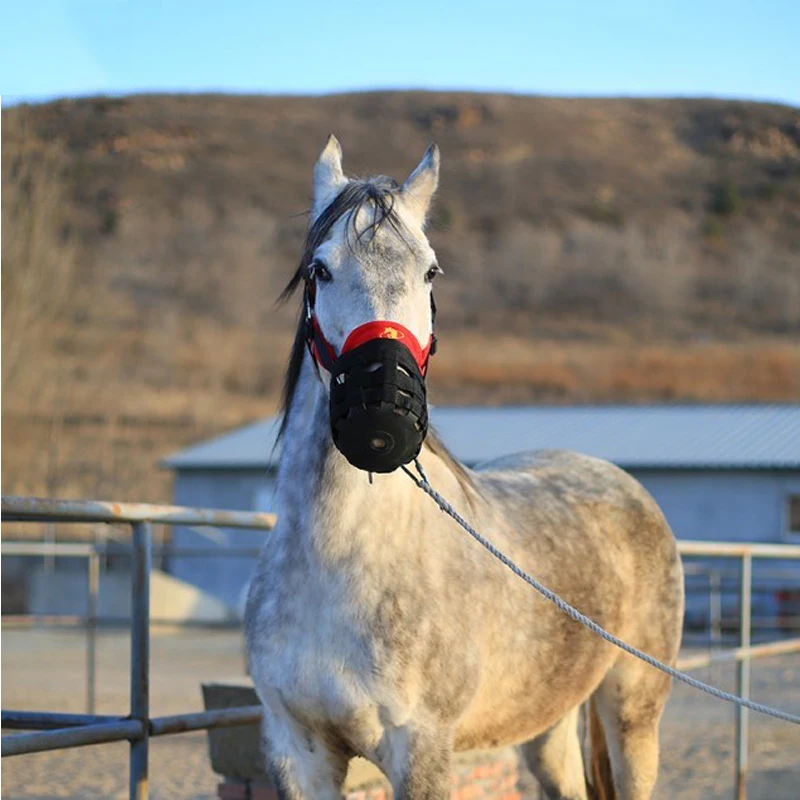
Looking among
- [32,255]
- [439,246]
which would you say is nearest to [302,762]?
[32,255]

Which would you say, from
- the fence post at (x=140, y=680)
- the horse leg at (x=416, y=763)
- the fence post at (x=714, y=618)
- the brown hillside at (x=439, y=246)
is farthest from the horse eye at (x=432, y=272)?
the brown hillside at (x=439, y=246)

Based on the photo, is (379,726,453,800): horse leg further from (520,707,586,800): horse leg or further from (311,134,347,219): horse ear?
(520,707,586,800): horse leg

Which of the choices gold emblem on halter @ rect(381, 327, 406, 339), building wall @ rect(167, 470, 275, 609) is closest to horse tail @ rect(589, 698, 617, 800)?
gold emblem on halter @ rect(381, 327, 406, 339)

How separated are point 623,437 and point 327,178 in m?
22.9

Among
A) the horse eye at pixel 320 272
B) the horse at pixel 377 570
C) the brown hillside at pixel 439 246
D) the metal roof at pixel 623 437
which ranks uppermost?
the brown hillside at pixel 439 246

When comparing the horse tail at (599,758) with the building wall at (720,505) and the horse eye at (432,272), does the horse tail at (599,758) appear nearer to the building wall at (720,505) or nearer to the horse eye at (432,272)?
the horse eye at (432,272)

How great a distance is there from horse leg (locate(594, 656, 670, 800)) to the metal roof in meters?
19.2

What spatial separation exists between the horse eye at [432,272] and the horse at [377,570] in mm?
18

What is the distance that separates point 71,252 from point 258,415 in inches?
729

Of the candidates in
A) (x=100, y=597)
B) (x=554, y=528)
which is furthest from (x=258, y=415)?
(x=554, y=528)

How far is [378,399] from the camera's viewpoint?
8.70ft

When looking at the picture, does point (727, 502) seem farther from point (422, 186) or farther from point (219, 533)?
point (422, 186)

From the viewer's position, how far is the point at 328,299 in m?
2.97

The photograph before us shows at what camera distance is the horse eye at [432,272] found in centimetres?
305
